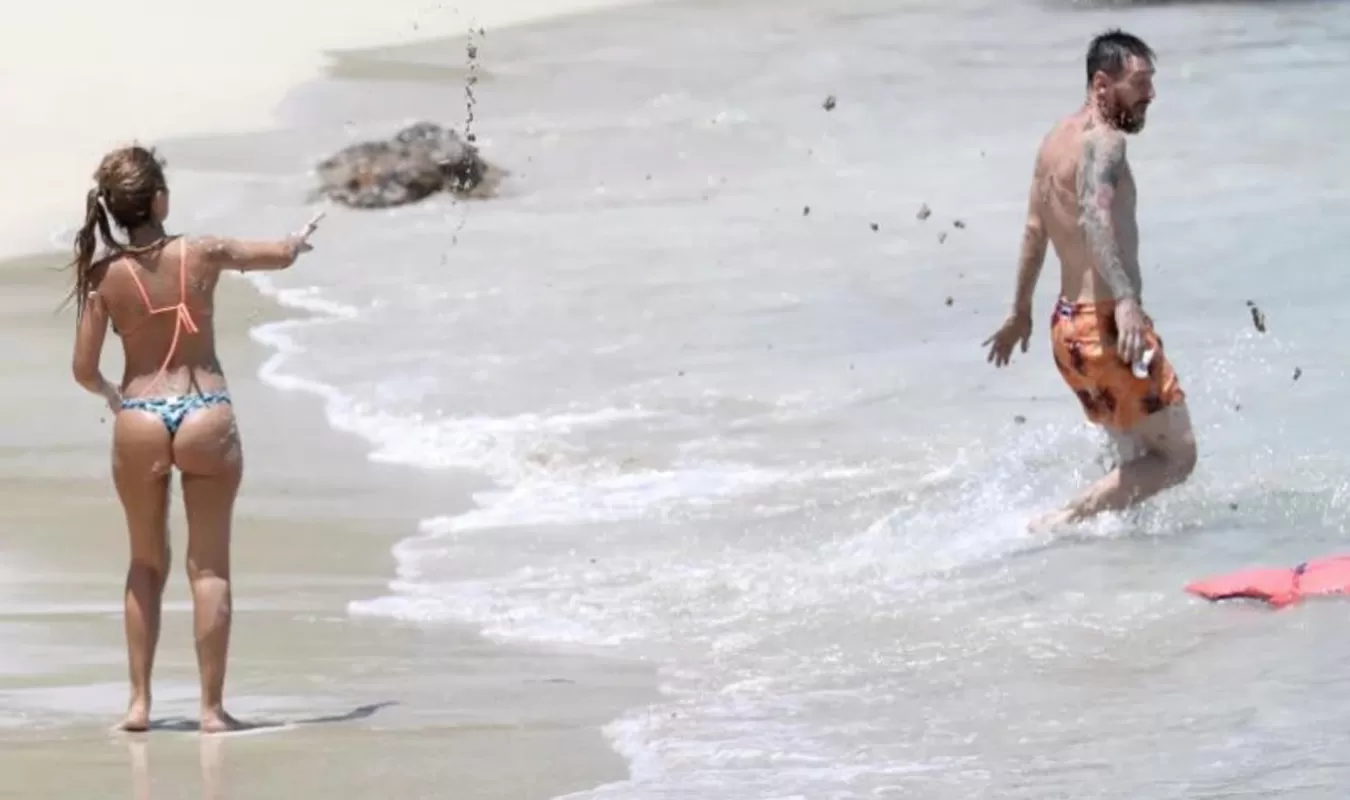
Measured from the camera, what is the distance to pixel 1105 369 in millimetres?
7922

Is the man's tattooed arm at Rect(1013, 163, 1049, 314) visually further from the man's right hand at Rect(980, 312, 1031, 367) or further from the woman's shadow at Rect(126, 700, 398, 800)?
the woman's shadow at Rect(126, 700, 398, 800)

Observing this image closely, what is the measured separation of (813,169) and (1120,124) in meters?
12.7

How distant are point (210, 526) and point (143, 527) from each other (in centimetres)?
16

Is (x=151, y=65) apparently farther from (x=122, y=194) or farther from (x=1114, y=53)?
(x=122, y=194)

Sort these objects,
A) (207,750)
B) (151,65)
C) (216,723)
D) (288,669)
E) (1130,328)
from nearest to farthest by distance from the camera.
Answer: (207,750) → (216,723) → (288,669) → (1130,328) → (151,65)

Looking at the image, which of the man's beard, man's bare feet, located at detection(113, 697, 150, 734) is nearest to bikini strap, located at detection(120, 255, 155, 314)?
man's bare feet, located at detection(113, 697, 150, 734)

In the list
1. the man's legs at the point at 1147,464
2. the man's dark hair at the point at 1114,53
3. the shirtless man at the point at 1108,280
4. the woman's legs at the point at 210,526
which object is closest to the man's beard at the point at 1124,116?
the shirtless man at the point at 1108,280

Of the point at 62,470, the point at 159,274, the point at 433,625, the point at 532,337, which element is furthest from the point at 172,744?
the point at 532,337

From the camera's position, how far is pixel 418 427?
467 inches

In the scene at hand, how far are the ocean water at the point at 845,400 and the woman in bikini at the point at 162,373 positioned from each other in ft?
3.70

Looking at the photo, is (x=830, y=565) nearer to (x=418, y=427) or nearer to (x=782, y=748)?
(x=782, y=748)

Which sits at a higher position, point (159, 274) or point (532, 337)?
point (159, 274)

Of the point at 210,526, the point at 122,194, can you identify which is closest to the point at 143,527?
the point at 210,526

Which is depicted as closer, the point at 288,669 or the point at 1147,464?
the point at 288,669
